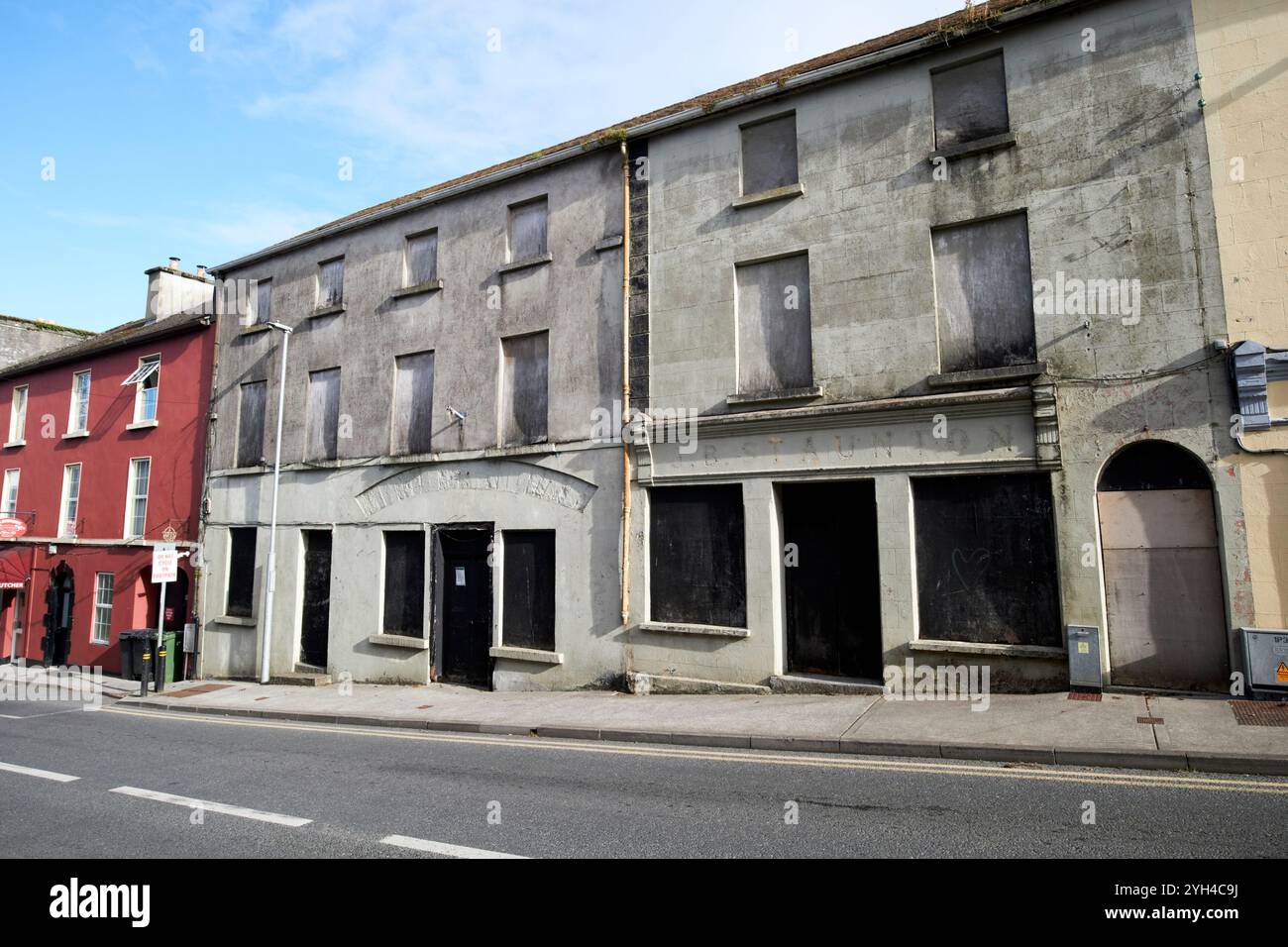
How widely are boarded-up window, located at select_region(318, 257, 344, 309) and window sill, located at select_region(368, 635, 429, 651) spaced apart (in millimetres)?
8083

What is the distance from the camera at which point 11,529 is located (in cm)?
2381

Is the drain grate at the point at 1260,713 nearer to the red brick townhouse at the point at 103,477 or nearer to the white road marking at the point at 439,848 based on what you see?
the white road marking at the point at 439,848

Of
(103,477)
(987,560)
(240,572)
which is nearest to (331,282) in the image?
(240,572)

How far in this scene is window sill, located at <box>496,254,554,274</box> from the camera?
14.7 metres

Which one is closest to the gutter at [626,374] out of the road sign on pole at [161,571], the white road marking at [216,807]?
the white road marking at [216,807]

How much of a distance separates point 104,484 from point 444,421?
14092 mm

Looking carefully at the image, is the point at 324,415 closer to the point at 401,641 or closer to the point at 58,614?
the point at 401,641

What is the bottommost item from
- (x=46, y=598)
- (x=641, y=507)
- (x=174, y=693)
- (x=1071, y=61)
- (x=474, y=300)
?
(x=174, y=693)

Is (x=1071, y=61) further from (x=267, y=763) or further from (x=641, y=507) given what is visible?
(x=267, y=763)

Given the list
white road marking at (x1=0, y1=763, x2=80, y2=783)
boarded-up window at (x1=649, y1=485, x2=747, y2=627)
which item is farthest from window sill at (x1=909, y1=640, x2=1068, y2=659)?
white road marking at (x1=0, y1=763, x2=80, y2=783)
